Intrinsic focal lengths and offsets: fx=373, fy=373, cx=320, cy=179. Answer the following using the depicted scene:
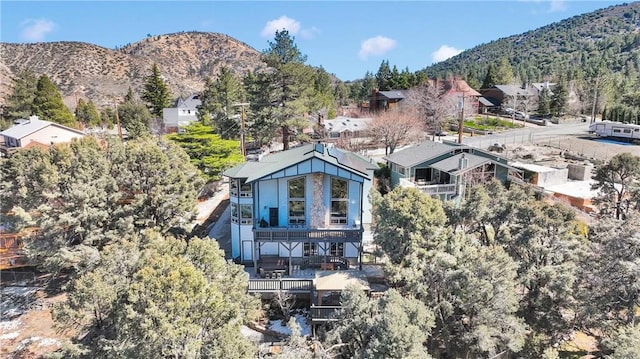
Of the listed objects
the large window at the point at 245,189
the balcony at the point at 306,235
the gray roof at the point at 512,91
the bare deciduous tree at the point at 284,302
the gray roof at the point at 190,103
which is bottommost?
the bare deciduous tree at the point at 284,302

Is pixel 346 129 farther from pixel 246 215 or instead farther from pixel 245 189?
pixel 246 215

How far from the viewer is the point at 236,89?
52.1 metres

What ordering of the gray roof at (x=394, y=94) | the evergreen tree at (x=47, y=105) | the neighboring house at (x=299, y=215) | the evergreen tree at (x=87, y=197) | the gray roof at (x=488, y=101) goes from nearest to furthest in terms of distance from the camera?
the evergreen tree at (x=87, y=197) → the neighboring house at (x=299, y=215) → the evergreen tree at (x=47, y=105) → the gray roof at (x=394, y=94) → the gray roof at (x=488, y=101)

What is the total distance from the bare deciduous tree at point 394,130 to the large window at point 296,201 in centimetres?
2197

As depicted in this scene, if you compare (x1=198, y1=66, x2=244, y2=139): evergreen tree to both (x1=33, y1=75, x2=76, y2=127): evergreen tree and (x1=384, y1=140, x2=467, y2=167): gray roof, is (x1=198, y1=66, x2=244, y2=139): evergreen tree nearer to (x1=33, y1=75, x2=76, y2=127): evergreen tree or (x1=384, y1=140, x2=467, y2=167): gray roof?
(x1=384, y1=140, x2=467, y2=167): gray roof

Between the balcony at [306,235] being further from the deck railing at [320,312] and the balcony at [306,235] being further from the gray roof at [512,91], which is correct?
the gray roof at [512,91]

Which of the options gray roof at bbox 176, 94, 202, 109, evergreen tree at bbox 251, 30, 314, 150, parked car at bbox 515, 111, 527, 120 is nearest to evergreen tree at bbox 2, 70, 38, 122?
gray roof at bbox 176, 94, 202, 109

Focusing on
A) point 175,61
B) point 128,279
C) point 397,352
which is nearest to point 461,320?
point 397,352

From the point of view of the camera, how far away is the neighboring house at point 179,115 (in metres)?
57.7

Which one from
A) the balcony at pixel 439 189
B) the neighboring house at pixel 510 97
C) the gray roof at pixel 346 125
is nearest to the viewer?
the balcony at pixel 439 189

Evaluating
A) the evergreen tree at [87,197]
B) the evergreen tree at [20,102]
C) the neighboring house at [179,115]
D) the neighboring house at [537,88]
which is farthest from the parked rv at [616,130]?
the evergreen tree at [20,102]

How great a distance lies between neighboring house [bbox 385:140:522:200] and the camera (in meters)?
28.6

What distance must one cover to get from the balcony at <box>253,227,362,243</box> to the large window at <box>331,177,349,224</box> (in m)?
1.38

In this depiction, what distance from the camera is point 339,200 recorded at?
22.4 meters
